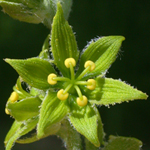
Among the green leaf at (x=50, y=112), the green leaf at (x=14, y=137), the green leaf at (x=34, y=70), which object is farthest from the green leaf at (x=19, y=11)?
the green leaf at (x=14, y=137)

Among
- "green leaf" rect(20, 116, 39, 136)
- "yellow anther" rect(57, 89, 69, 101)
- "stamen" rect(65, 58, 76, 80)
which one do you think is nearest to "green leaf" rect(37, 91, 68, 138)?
"yellow anther" rect(57, 89, 69, 101)

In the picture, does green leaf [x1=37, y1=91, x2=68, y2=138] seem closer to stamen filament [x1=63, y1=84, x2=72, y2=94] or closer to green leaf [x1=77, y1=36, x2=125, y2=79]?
stamen filament [x1=63, y1=84, x2=72, y2=94]

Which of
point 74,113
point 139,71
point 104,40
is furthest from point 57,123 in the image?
point 139,71

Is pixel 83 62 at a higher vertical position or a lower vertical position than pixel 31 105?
higher

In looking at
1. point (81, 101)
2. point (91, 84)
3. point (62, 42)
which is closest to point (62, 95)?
point (81, 101)

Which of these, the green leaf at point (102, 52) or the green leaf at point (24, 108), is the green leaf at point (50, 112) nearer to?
the green leaf at point (24, 108)

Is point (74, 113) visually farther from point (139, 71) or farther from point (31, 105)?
point (139, 71)

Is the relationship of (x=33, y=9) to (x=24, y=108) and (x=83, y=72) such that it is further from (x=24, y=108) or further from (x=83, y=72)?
(x=24, y=108)
